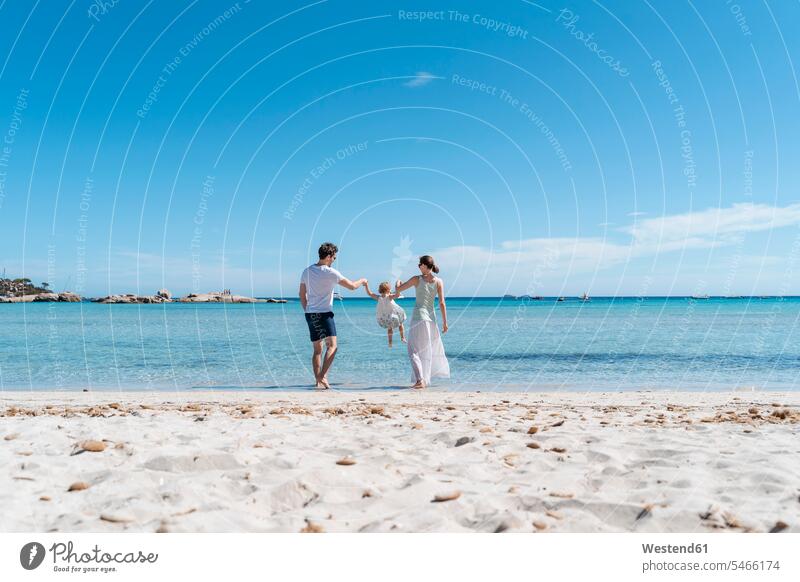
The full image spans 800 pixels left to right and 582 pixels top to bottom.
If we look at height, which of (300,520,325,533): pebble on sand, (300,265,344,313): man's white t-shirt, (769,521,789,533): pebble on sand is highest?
(300,265,344,313): man's white t-shirt

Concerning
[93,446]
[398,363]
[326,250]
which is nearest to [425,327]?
[326,250]

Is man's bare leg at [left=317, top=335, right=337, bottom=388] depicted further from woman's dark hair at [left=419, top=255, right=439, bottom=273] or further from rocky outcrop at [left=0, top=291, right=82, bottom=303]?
rocky outcrop at [left=0, top=291, right=82, bottom=303]

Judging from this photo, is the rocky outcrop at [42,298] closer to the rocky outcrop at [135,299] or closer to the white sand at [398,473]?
the rocky outcrop at [135,299]

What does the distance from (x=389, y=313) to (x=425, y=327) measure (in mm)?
1022

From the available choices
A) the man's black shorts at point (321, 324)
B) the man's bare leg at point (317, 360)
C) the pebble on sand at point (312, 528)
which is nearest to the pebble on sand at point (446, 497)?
the pebble on sand at point (312, 528)

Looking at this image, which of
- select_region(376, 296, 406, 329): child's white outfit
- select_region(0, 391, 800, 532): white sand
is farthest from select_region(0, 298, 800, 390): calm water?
select_region(0, 391, 800, 532): white sand

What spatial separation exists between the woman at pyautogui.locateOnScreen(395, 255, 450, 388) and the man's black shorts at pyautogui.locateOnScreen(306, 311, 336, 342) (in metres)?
1.61

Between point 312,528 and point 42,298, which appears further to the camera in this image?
point 42,298

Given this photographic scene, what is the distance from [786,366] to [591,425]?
13133 millimetres

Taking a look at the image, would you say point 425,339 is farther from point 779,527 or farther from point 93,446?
point 779,527

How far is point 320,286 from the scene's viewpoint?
36.2 feet

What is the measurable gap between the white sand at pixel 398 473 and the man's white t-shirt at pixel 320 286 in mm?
3696
